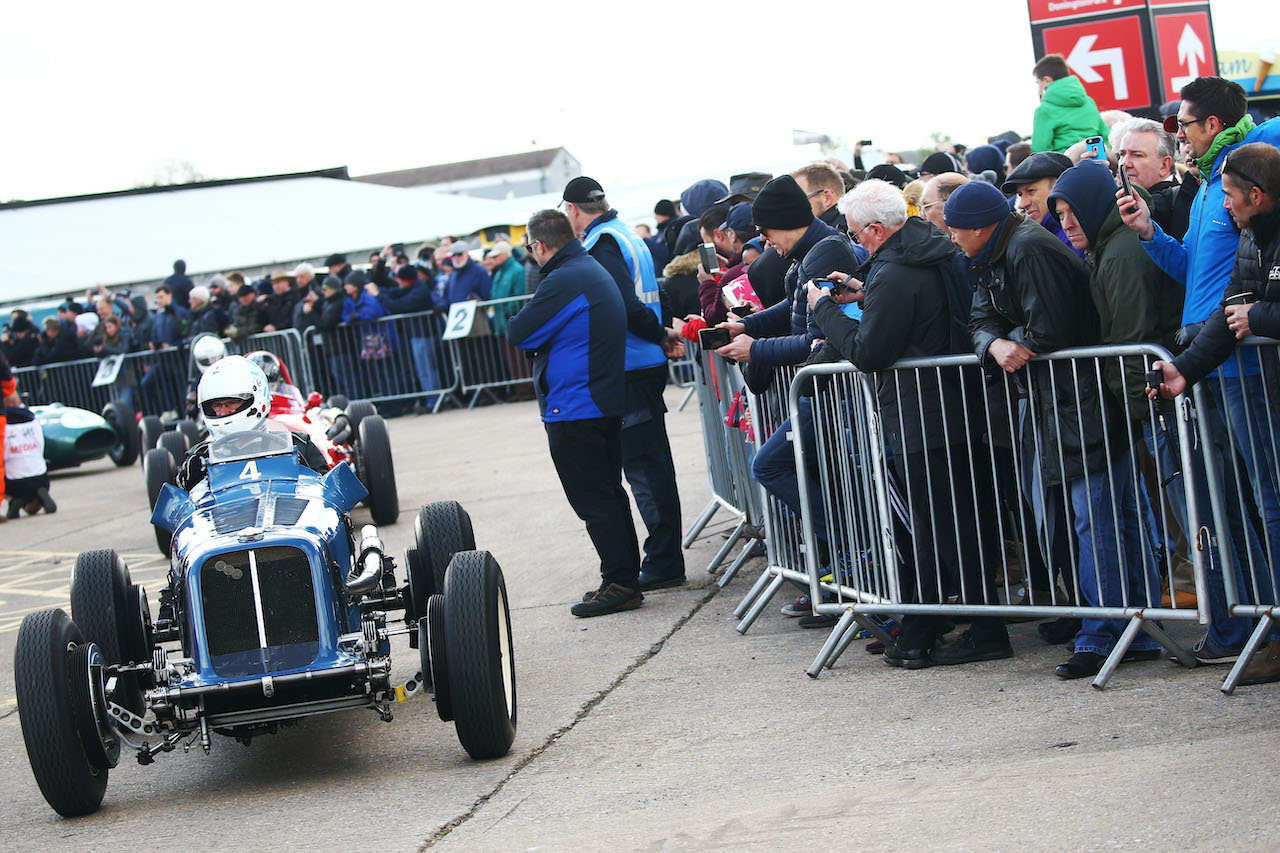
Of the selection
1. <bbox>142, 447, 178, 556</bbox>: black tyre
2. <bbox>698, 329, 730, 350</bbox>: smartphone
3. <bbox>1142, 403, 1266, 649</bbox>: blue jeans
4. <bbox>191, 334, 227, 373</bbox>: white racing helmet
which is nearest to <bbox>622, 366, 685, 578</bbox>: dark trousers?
<bbox>698, 329, 730, 350</bbox>: smartphone

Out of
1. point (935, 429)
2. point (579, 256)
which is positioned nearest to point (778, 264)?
point (579, 256)

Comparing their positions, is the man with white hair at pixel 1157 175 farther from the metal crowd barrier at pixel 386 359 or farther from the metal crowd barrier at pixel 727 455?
the metal crowd barrier at pixel 386 359

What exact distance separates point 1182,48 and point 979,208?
23.2 ft

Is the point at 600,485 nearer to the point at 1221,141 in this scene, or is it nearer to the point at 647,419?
the point at 647,419

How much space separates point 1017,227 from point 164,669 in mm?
3831

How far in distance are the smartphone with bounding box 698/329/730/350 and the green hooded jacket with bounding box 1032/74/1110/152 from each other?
13.0 feet

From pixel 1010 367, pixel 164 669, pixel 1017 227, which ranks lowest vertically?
pixel 164 669

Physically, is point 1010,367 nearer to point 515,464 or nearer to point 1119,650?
point 1119,650

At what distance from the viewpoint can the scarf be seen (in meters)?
5.78

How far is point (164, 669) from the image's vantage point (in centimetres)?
551

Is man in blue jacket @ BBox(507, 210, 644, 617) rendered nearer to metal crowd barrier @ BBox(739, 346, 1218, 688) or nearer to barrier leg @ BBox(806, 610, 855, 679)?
metal crowd barrier @ BBox(739, 346, 1218, 688)

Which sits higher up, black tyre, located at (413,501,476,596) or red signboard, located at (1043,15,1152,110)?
red signboard, located at (1043,15,1152,110)

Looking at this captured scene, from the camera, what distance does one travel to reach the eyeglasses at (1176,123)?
588 cm

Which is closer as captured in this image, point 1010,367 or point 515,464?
point 1010,367
